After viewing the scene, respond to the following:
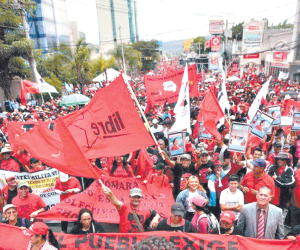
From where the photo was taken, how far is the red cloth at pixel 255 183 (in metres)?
4.16

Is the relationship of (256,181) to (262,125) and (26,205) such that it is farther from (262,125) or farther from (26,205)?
(26,205)

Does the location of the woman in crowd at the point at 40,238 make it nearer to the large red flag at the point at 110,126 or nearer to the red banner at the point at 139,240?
the red banner at the point at 139,240

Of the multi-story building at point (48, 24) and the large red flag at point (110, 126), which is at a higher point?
the multi-story building at point (48, 24)

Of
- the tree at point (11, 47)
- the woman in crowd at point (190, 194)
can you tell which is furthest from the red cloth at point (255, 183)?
the tree at point (11, 47)

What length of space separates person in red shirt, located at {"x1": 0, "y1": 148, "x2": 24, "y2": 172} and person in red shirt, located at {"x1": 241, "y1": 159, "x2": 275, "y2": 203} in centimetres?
460

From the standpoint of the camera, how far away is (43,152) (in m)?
4.37

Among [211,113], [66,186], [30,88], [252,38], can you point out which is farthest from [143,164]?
[252,38]

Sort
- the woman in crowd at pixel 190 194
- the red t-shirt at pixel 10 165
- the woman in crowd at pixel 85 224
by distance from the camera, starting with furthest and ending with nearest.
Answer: the red t-shirt at pixel 10 165 < the woman in crowd at pixel 190 194 < the woman in crowd at pixel 85 224

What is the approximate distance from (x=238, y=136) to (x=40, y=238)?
398 cm

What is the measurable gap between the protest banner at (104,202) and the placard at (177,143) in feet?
3.37

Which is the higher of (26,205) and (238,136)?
(238,136)

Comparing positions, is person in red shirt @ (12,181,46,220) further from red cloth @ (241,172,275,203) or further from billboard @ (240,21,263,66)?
billboard @ (240,21,263,66)

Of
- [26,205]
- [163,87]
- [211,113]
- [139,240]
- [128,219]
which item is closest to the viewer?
[139,240]

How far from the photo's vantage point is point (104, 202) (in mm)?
4320
